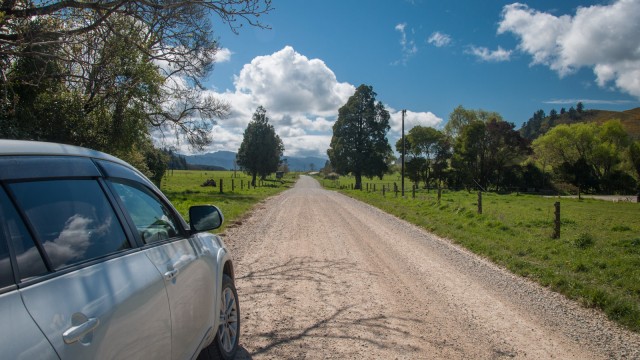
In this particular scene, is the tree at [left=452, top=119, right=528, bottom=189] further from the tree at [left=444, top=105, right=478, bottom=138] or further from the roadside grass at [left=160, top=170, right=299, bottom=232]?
the roadside grass at [left=160, top=170, right=299, bottom=232]

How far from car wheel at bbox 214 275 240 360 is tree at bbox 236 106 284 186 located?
5554 centimetres

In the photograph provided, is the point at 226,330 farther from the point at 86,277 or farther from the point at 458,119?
the point at 458,119

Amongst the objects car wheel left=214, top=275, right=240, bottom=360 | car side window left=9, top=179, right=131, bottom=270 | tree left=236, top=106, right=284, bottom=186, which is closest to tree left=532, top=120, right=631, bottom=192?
tree left=236, top=106, right=284, bottom=186

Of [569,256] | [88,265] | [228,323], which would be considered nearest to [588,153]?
[569,256]

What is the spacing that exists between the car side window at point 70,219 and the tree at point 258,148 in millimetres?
57289

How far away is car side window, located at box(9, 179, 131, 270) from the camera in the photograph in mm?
1698

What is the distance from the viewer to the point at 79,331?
61.2 inches

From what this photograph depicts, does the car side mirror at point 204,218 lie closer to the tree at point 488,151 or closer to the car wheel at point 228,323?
the car wheel at point 228,323

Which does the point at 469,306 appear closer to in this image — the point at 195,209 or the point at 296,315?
the point at 296,315

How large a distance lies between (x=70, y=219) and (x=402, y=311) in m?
4.30

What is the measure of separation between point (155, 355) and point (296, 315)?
10.1ft

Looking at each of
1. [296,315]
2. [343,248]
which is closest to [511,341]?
[296,315]

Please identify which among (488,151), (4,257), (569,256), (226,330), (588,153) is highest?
(488,151)

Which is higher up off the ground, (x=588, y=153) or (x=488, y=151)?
(x=488, y=151)
